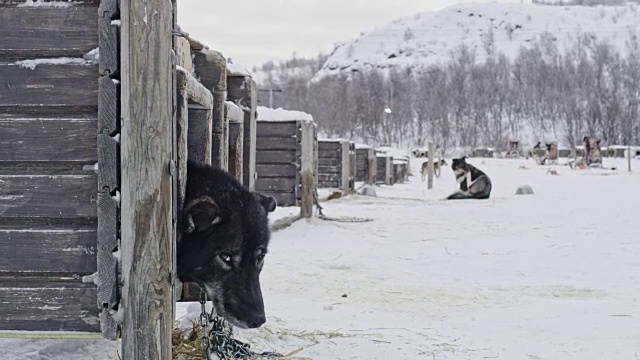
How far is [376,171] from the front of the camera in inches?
1025

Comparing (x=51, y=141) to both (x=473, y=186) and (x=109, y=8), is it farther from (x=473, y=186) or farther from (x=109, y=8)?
(x=473, y=186)

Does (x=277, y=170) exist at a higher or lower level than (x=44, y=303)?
higher

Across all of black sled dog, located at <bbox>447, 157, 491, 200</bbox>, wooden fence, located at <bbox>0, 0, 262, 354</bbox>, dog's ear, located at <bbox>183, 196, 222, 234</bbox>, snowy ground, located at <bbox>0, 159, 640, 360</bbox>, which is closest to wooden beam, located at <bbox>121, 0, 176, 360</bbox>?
wooden fence, located at <bbox>0, 0, 262, 354</bbox>

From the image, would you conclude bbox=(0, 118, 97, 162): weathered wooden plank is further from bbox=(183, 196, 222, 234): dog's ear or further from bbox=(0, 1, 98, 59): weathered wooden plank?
bbox=(183, 196, 222, 234): dog's ear

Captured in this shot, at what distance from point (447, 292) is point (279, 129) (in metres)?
4.68

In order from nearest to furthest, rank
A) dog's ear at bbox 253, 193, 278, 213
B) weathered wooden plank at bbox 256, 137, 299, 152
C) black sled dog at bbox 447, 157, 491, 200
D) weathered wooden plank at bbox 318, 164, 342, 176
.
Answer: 1. dog's ear at bbox 253, 193, 278, 213
2. weathered wooden plank at bbox 256, 137, 299, 152
3. weathered wooden plank at bbox 318, 164, 342, 176
4. black sled dog at bbox 447, 157, 491, 200

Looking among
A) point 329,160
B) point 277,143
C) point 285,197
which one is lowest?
point 285,197

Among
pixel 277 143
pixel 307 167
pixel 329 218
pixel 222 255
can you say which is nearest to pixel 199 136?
pixel 222 255

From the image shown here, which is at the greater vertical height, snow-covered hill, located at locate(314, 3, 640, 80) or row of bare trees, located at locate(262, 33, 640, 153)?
snow-covered hill, located at locate(314, 3, 640, 80)

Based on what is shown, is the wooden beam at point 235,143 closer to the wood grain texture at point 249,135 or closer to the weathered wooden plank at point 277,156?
the wood grain texture at point 249,135

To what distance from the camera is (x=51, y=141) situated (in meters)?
2.83

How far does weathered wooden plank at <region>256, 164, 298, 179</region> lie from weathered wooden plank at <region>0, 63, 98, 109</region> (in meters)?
7.25

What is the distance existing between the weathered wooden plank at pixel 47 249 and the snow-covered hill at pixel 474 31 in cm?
12020

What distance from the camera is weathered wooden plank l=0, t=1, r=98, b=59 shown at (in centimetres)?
285
